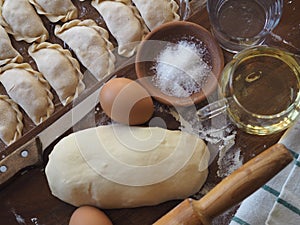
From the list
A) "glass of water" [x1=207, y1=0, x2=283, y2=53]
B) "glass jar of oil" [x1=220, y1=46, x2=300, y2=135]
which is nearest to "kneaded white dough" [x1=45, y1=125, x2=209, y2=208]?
"glass jar of oil" [x1=220, y1=46, x2=300, y2=135]

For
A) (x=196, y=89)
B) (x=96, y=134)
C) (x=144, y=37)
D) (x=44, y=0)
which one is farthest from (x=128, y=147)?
(x=44, y=0)

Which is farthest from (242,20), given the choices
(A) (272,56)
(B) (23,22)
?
(B) (23,22)

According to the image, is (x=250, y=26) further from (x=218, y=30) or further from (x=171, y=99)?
(x=171, y=99)

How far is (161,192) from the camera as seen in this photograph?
111 centimetres

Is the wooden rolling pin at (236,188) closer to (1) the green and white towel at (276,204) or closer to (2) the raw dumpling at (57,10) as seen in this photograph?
(1) the green and white towel at (276,204)

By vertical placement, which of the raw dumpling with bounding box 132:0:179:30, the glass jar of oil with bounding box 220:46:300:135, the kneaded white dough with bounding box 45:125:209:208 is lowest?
the kneaded white dough with bounding box 45:125:209:208

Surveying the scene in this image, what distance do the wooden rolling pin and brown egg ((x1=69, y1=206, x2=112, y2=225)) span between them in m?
0.19

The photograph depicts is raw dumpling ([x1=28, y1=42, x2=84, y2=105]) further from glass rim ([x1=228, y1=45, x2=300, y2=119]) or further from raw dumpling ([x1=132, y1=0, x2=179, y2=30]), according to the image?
glass rim ([x1=228, y1=45, x2=300, y2=119])

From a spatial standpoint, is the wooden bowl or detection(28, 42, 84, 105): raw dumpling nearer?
the wooden bowl

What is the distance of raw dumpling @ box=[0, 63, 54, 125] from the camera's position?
1.27 metres

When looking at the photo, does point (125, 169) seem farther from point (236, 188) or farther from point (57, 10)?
point (57, 10)

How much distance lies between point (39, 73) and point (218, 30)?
440mm

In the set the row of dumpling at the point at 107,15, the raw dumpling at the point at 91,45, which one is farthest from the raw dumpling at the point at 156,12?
the raw dumpling at the point at 91,45

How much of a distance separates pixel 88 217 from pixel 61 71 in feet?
1.25
